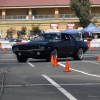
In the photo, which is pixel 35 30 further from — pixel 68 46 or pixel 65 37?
pixel 68 46

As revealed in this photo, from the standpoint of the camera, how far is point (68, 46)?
26203mm

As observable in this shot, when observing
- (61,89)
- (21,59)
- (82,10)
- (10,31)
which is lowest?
(21,59)

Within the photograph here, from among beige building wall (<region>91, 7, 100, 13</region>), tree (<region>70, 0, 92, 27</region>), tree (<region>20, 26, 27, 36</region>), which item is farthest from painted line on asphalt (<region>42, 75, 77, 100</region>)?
beige building wall (<region>91, 7, 100, 13</region>)

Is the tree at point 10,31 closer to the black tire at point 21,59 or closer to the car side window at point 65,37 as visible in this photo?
the car side window at point 65,37

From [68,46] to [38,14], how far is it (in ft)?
178

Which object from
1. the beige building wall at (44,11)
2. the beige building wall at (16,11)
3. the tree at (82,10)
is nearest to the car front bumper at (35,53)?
the tree at (82,10)

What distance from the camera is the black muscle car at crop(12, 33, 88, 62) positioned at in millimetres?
24469

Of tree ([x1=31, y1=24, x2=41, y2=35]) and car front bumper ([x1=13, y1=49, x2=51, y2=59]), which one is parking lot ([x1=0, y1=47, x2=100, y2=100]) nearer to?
car front bumper ([x1=13, y1=49, x2=51, y2=59])

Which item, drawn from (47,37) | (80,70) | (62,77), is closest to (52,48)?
(47,37)

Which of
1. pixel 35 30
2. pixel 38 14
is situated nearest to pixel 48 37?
pixel 35 30

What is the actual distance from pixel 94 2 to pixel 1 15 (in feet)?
51.4

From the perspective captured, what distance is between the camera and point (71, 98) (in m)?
11.7

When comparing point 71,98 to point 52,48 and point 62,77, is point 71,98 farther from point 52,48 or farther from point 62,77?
point 52,48

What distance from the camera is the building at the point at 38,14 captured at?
78.1 metres
